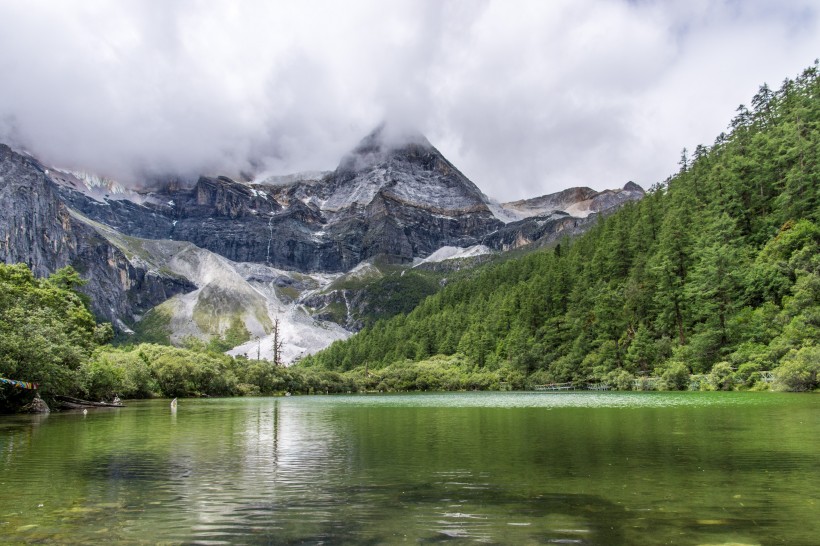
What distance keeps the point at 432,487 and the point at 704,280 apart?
78.6 m

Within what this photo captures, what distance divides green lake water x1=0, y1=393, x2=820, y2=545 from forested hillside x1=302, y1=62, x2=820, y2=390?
1614 inches

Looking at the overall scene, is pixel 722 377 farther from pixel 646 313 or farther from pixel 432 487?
pixel 432 487

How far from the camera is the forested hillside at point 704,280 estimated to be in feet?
223

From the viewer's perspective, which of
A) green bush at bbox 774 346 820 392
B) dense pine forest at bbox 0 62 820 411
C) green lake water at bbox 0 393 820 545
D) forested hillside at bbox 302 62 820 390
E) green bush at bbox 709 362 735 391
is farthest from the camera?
forested hillside at bbox 302 62 820 390

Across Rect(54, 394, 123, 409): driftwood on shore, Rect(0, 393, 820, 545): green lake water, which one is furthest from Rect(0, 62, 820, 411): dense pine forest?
Rect(0, 393, 820, 545): green lake water

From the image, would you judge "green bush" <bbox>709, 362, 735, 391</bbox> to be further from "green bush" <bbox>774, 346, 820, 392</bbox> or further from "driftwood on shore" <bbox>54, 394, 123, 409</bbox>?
"driftwood on shore" <bbox>54, 394, 123, 409</bbox>

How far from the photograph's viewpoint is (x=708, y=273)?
80.9 meters

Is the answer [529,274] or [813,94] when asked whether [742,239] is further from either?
[529,274]

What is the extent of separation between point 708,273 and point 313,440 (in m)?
71.1

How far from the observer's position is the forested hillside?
68000mm

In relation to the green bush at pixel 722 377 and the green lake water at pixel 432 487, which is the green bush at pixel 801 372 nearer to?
the green bush at pixel 722 377

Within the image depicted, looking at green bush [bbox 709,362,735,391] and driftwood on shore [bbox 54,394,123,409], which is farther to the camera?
green bush [bbox 709,362,735,391]

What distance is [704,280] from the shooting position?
8162 centimetres

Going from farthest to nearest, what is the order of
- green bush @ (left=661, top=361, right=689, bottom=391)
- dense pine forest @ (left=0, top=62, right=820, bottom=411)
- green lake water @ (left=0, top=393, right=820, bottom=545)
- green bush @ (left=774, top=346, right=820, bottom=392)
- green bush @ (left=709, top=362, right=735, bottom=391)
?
1. green bush @ (left=661, top=361, right=689, bottom=391)
2. green bush @ (left=709, top=362, right=735, bottom=391)
3. dense pine forest @ (left=0, top=62, right=820, bottom=411)
4. green bush @ (left=774, top=346, right=820, bottom=392)
5. green lake water @ (left=0, top=393, right=820, bottom=545)
